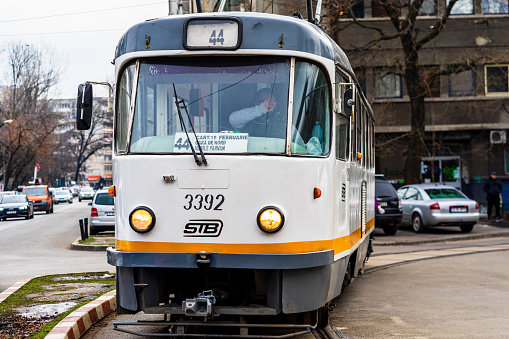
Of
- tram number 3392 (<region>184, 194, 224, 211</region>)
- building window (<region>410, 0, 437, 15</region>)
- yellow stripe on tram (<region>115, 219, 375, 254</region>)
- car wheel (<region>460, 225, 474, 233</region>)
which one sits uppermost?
building window (<region>410, 0, 437, 15</region>)

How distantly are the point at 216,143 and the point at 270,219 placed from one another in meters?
0.81

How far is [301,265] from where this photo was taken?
6664 millimetres

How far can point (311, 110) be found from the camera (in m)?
7.00

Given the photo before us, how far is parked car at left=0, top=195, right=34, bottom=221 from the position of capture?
40312 mm

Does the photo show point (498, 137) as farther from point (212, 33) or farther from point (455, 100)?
point (212, 33)

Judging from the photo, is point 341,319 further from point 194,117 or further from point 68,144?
point 68,144

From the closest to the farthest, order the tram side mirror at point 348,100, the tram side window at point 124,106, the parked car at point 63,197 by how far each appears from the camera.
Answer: the tram side window at point 124,106
the tram side mirror at point 348,100
the parked car at point 63,197

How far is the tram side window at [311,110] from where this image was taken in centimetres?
689

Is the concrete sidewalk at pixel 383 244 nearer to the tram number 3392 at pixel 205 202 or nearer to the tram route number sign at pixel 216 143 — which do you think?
the tram number 3392 at pixel 205 202

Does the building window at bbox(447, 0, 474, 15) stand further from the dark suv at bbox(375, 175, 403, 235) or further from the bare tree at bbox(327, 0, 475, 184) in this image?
the dark suv at bbox(375, 175, 403, 235)

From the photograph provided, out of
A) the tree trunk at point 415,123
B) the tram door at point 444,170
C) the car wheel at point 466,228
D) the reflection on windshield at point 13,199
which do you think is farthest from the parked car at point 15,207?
the car wheel at point 466,228

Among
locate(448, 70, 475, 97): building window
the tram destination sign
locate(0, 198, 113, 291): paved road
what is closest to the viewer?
the tram destination sign

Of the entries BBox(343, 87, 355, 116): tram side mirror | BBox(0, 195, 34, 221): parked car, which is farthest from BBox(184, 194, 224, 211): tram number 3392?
BBox(0, 195, 34, 221): parked car

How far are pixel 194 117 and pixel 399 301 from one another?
4.93 meters
